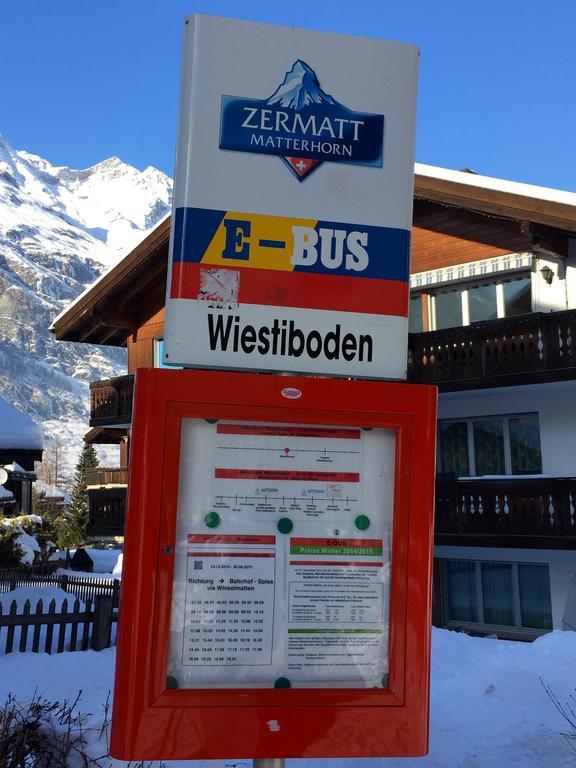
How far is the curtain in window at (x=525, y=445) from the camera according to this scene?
18.7 meters

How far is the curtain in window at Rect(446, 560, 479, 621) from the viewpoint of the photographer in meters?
19.6

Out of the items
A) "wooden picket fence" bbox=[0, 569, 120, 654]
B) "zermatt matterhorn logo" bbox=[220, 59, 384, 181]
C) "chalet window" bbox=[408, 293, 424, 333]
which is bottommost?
"wooden picket fence" bbox=[0, 569, 120, 654]

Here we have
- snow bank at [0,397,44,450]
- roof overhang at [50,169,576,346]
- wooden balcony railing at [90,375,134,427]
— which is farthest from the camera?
snow bank at [0,397,44,450]

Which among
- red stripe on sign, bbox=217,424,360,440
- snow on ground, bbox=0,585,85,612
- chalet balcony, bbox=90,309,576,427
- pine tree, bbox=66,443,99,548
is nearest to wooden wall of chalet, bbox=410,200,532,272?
chalet balcony, bbox=90,309,576,427

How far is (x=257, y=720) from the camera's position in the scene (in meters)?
2.48

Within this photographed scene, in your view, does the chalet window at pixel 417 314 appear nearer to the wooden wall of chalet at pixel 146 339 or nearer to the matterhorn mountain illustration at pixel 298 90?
the wooden wall of chalet at pixel 146 339

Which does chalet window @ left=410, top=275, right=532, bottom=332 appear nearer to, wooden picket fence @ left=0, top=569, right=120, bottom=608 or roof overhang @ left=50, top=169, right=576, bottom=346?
roof overhang @ left=50, top=169, right=576, bottom=346

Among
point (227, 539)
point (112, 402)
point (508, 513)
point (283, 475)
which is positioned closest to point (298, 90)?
point (283, 475)

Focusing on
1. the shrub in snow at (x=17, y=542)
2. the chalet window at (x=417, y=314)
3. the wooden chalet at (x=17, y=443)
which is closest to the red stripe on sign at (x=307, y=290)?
the chalet window at (x=417, y=314)

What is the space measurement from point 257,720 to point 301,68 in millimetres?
1948

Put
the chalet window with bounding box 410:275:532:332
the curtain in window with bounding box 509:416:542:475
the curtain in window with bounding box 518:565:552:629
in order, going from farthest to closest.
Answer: the chalet window with bounding box 410:275:532:332 → the curtain in window with bounding box 509:416:542:475 → the curtain in window with bounding box 518:565:552:629

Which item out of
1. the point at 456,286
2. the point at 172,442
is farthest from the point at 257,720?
the point at 456,286

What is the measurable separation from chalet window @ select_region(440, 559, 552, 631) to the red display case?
55.4 ft

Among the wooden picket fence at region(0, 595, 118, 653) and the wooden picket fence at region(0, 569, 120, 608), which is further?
the wooden picket fence at region(0, 569, 120, 608)
